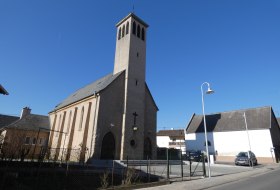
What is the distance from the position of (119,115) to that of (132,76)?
6.51 meters

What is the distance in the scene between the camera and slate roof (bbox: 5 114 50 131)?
37.9 meters

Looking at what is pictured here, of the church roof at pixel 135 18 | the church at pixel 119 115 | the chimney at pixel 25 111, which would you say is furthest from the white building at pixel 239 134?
the chimney at pixel 25 111

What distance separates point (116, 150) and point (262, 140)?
104 feet

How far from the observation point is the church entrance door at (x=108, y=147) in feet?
89.7

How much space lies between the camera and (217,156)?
48219 millimetres

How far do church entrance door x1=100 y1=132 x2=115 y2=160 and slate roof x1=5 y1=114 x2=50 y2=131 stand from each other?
739 inches

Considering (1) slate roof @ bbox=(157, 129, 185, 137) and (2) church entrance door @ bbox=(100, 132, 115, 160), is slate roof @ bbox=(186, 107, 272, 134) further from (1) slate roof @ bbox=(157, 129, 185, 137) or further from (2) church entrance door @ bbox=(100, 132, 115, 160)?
(2) church entrance door @ bbox=(100, 132, 115, 160)

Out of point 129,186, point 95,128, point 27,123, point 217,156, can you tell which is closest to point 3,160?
point 129,186

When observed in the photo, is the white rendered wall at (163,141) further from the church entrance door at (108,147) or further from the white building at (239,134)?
the church entrance door at (108,147)

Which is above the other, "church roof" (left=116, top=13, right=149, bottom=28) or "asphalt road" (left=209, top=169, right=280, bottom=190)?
"church roof" (left=116, top=13, right=149, bottom=28)

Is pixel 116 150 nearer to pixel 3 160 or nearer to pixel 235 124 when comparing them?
pixel 3 160

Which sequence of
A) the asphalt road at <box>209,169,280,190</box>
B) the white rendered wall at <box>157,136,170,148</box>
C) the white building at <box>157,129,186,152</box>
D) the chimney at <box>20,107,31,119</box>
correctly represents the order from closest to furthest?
the asphalt road at <box>209,169,280,190</box> → the chimney at <box>20,107,31,119</box> → the white building at <box>157,129,186,152</box> → the white rendered wall at <box>157,136,170,148</box>

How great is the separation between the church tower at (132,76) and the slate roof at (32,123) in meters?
19.5

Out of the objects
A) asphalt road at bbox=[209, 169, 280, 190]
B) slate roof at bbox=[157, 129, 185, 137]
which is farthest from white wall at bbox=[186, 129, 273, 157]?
asphalt road at bbox=[209, 169, 280, 190]
